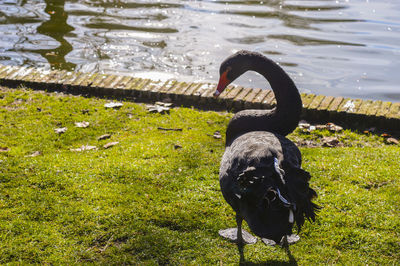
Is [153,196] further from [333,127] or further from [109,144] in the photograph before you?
[333,127]

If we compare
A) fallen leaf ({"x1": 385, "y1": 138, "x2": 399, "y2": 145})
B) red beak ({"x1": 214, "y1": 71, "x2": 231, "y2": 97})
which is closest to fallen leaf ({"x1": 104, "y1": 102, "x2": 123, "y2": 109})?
red beak ({"x1": 214, "y1": 71, "x2": 231, "y2": 97})

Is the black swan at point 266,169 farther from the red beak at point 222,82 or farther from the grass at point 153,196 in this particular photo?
the grass at point 153,196

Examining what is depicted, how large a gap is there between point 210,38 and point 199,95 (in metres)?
3.27

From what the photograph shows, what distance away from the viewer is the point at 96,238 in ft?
10.8

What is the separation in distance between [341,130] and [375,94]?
1931mm

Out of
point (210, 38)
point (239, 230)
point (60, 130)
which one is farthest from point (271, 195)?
point (210, 38)

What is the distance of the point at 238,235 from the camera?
10.8ft

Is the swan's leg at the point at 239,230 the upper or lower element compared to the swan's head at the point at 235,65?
lower

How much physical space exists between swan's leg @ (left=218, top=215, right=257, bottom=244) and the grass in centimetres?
6

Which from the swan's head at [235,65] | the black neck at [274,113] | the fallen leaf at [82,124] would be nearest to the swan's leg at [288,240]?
the black neck at [274,113]

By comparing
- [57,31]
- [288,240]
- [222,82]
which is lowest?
[288,240]

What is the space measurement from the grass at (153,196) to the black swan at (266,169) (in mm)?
353

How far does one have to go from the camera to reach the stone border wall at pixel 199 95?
5400 millimetres

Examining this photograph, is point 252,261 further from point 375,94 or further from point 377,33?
point 377,33
